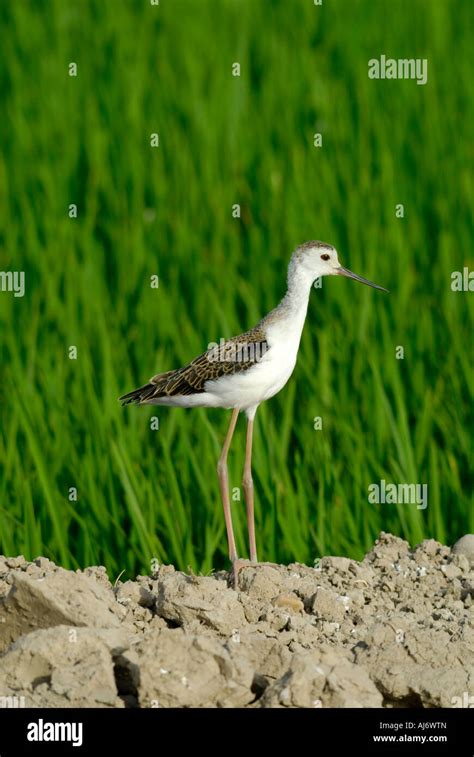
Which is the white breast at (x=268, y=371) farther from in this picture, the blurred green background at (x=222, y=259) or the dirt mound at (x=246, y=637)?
the blurred green background at (x=222, y=259)

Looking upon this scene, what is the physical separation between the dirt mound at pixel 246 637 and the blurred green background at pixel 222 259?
0.68m

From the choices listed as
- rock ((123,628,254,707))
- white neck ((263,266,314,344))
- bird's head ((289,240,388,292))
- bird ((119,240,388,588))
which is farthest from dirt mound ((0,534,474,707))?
bird's head ((289,240,388,292))

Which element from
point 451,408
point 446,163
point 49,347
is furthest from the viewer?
point 446,163

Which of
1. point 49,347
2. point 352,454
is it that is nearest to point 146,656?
point 352,454

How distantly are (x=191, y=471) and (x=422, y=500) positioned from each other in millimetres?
1107

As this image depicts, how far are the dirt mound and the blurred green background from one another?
2.22 ft

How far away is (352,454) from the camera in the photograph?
6.43 m

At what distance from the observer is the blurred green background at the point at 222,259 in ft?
20.4

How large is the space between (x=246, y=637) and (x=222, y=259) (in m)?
4.41

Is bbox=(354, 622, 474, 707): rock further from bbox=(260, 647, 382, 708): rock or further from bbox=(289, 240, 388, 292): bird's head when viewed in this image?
bbox=(289, 240, 388, 292): bird's head

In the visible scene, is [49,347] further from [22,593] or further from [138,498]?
[22,593]

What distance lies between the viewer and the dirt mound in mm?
4152

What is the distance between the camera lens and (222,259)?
8602mm

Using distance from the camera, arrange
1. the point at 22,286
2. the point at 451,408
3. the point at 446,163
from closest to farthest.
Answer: the point at 451,408, the point at 22,286, the point at 446,163
